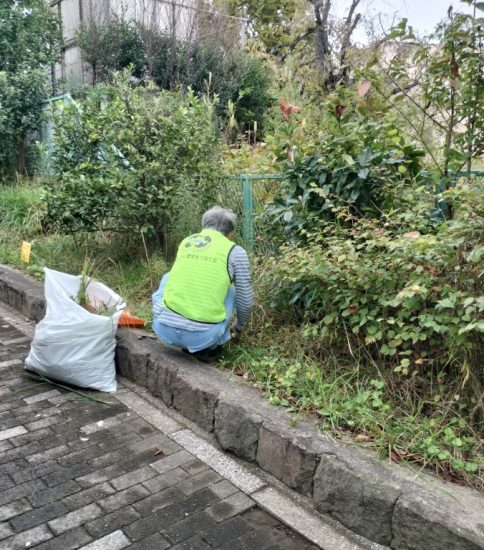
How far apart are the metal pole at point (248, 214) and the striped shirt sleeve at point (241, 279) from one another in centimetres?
117

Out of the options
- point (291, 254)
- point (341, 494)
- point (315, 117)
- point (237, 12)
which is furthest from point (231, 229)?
point (237, 12)

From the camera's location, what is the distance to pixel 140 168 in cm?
509

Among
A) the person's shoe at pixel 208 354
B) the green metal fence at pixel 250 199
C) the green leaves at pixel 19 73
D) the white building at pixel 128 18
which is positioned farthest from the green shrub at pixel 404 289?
the white building at pixel 128 18

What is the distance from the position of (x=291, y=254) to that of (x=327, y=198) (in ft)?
1.59

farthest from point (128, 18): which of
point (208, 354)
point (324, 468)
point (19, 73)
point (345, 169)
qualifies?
point (324, 468)

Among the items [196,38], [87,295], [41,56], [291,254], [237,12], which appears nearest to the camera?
[291,254]

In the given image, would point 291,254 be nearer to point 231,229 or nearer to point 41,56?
point 231,229

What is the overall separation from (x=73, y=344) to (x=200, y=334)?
3.17ft

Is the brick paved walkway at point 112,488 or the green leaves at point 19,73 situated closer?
the brick paved walkway at point 112,488

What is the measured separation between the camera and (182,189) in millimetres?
5113

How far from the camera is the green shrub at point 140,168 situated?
5102mm

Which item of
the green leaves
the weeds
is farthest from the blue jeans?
the green leaves

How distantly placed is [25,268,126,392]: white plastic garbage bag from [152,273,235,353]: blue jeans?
0.47 meters

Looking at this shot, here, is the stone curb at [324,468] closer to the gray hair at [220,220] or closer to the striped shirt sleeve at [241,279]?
the striped shirt sleeve at [241,279]
